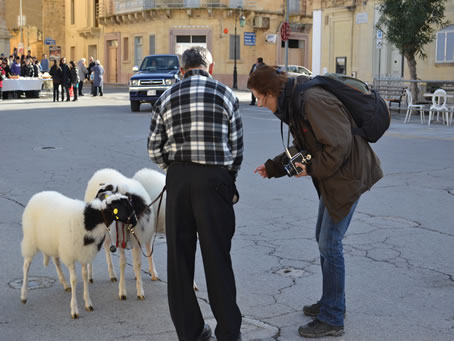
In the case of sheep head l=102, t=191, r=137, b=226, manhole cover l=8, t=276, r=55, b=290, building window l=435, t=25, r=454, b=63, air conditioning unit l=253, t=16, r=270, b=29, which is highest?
air conditioning unit l=253, t=16, r=270, b=29

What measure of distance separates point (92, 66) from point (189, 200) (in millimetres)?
33049

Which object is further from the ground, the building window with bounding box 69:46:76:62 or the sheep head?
the building window with bounding box 69:46:76:62

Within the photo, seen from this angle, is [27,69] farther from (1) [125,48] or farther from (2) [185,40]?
(1) [125,48]

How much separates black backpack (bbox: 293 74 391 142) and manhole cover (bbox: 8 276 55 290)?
9.00ft

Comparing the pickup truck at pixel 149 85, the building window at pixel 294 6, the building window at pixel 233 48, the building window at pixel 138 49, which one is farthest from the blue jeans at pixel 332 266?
the building window at pixel 294 6

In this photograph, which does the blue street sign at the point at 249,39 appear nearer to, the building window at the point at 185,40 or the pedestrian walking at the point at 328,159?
the building window at the point at 185,40

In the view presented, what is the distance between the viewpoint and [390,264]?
6207 millimetres

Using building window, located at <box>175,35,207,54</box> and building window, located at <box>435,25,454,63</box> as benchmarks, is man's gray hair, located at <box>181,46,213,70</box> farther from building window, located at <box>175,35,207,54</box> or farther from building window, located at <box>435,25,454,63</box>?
building window, located at <box>175,35,207,54</box>

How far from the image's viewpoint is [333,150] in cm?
411

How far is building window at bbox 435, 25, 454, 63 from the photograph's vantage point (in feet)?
86.2

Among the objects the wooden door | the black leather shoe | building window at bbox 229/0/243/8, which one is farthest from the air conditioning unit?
the black leather shoe

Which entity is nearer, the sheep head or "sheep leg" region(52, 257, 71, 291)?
the sheep head

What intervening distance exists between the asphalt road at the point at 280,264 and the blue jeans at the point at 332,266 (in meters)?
0.19

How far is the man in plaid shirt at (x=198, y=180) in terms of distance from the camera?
13.2ft
